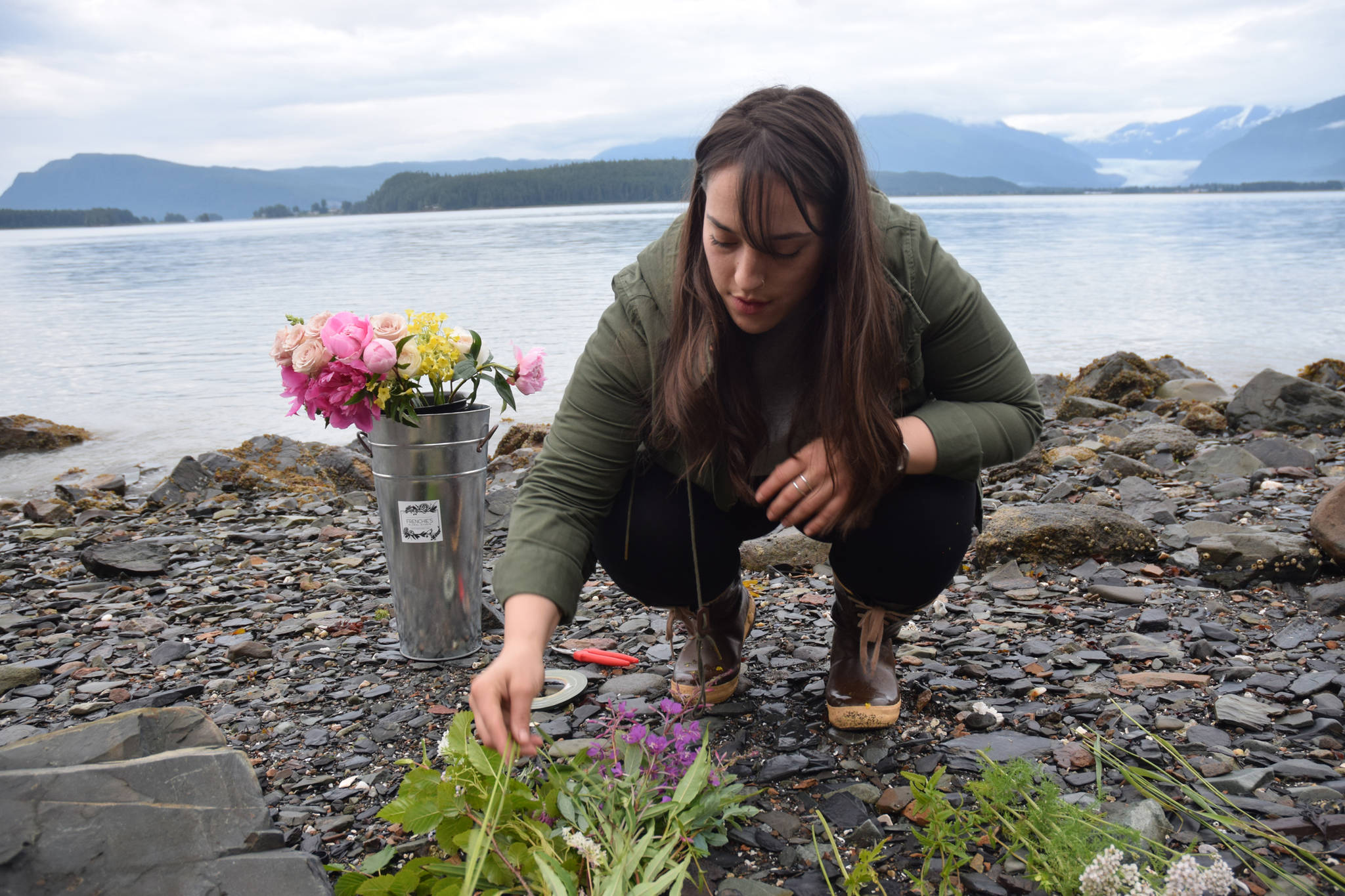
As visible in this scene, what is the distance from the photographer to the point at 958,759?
2.23 metres

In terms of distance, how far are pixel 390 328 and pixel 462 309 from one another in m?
12.6

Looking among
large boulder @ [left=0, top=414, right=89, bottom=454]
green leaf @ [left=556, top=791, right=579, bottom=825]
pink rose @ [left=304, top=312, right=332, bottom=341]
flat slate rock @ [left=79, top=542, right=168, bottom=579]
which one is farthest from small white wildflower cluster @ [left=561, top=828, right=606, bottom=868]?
large boulder @ [left=0, top=414, right=89, bottom=454]

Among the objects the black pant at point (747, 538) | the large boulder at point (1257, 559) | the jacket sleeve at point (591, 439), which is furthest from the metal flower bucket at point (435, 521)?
the large boulder at point (1257, 559)

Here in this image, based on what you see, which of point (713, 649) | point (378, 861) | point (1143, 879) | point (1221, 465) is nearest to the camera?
point (1143, 879)

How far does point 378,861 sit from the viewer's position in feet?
6.09

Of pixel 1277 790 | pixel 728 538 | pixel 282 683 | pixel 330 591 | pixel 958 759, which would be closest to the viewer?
pixel 1277 790

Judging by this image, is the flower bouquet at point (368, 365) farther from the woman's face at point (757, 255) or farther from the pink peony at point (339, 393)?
the woman's face at point (757, 255)

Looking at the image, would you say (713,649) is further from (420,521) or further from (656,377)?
(420,521)

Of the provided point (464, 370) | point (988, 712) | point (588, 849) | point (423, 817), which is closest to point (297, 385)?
point (464, 370)

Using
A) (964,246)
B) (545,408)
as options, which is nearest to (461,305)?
(545,408)

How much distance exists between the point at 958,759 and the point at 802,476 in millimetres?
782

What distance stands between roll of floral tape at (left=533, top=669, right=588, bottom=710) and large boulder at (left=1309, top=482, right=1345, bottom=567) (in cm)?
240

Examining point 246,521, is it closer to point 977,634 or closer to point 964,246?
point 977,634

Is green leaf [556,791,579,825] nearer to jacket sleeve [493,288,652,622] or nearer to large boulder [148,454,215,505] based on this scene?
jacket sleeve [493,288,652,622]
